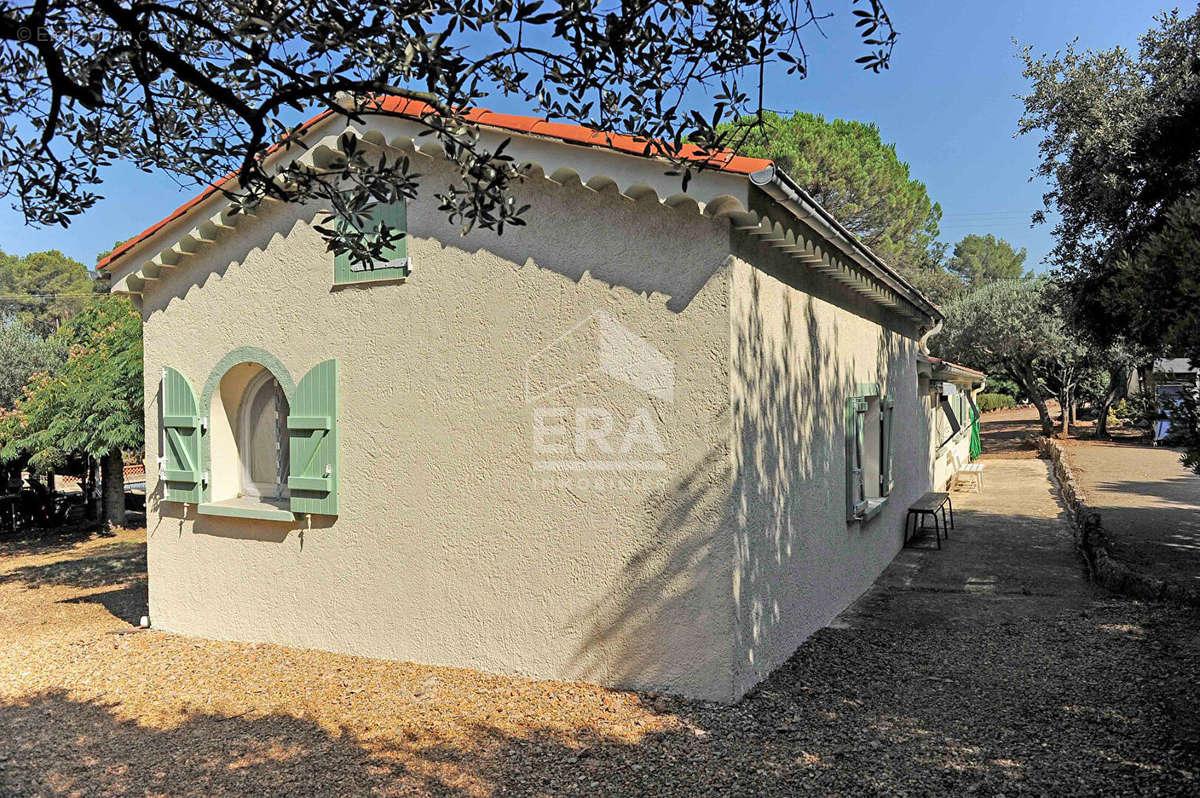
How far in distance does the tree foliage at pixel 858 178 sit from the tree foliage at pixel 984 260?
48255 millimetres

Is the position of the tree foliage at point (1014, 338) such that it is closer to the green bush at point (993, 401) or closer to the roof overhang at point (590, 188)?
the green bush at point (993, 401)

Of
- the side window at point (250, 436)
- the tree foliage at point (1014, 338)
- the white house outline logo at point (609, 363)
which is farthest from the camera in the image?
the tree foliage at point (1014, 338)

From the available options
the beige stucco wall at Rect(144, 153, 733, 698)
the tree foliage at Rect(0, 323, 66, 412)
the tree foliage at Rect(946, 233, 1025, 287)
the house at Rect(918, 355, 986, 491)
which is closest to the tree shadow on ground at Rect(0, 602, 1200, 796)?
the beige stucco wall at Rect(144, 153, 733, 698)

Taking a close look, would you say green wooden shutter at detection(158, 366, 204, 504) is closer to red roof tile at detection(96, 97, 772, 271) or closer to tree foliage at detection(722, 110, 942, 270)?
red roof tile at detection(96, 97, 772, 271)

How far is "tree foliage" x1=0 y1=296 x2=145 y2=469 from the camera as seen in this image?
13828mm

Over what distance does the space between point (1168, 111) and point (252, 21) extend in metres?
10.1

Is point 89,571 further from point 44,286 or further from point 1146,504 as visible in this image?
point 44,286

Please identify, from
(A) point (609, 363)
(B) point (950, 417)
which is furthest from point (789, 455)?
(B) point (950, 417)

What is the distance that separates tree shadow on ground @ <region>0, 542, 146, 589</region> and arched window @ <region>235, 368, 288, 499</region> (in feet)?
16.3

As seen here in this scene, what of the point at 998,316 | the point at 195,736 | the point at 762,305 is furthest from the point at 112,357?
the point at 998,316

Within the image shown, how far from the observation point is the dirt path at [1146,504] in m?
9.84

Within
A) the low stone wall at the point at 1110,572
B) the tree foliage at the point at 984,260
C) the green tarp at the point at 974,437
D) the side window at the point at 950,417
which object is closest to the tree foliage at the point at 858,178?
the green tarp at the point at 974,437

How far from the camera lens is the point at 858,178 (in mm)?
26828

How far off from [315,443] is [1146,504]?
15.1 m
